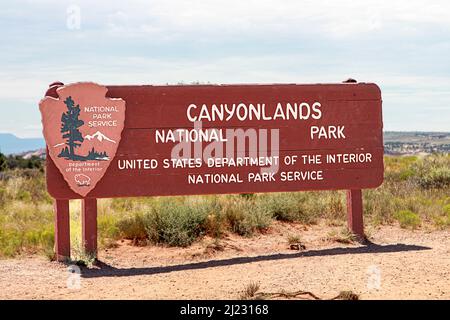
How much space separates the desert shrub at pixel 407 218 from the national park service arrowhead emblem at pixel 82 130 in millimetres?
6267

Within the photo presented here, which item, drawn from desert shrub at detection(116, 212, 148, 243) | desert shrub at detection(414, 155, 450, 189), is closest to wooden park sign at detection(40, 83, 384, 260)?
desert shrub at detection(116, 212, 148, 243)

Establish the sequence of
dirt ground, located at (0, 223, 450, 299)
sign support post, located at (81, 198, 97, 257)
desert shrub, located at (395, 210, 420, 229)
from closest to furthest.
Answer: dirt ground, located at (0, 223, 450, 299), sign support post, located at (81, 198, 97, 257), desert shrub, located at (395, 210, 420, 229)

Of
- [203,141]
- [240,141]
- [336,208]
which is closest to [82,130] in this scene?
[203,141]

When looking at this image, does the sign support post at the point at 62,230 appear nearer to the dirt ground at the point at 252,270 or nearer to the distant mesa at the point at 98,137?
the dirt ground at the point at 252,270

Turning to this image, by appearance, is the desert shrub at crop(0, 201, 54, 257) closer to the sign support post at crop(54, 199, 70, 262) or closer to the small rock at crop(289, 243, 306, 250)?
the sign support post at crop(54, 199, 70, 262)

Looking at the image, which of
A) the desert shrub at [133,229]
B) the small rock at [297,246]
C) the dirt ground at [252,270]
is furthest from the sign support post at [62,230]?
the small rock at [297,246]

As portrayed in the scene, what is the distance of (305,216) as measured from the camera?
14.1 m

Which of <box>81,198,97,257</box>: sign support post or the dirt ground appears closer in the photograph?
the dirt ground

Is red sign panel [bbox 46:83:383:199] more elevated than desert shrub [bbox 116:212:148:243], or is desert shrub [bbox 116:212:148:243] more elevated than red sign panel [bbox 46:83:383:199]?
red sign panel [bbox 46:83:383:199]

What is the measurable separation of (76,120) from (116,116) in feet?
1.99

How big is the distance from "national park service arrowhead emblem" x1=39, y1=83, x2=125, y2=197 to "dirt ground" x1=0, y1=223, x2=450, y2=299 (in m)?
1.44

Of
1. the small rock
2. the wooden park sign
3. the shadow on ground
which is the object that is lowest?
the shadow on ground

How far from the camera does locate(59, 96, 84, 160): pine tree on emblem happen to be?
10.5 metres
